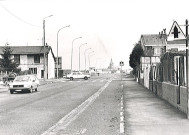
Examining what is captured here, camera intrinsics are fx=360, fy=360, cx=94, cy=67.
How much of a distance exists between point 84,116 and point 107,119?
1152mm

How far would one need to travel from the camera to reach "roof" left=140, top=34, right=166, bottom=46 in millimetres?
101544

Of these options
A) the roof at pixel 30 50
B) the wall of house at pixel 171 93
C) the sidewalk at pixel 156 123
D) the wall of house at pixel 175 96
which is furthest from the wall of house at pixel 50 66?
the sidewalk at pixel 156 123

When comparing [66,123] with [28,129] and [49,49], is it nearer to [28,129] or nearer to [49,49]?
[28,129]

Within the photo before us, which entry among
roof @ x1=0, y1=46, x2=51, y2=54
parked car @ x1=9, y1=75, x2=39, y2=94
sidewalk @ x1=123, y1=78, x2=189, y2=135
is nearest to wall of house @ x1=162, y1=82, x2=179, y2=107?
sidewalk @ x1=123, y1=78, x2=189, y2=135

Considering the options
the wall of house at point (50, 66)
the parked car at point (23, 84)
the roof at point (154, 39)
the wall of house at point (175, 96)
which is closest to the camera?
the wall of house at point (175, 96)

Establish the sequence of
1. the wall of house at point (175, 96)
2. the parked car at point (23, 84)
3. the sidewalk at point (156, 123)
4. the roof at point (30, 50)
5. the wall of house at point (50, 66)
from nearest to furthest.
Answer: the sidewalk at point (156, 123) → the wall of house at point (175, 96) → the parked car at point (23, 84) → the roof at point (30, 50) → the wall of house at point (50, 66)

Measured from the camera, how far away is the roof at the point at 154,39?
333ft

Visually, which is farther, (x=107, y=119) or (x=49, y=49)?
(x=49, y=49)

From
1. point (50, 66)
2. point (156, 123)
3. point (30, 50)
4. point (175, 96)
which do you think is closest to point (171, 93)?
point (175, 96)

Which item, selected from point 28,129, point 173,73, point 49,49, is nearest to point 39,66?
point 49,49

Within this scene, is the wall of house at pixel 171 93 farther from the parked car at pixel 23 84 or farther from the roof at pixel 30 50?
the roof at pixel 30 50

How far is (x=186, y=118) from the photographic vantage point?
11.8 metres

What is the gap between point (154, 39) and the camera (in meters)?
104

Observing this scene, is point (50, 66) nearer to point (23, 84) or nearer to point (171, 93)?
point (23, 84)
